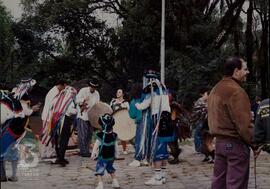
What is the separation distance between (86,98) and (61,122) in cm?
134

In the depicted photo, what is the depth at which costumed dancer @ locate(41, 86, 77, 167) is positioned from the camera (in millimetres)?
12047

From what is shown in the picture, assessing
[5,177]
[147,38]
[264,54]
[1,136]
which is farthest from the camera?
[264,54]

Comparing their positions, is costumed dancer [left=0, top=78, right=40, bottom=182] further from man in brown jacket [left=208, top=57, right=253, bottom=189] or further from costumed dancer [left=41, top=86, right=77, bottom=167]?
man in brown jacket [left=208, top=57, right=253, bottom=189]

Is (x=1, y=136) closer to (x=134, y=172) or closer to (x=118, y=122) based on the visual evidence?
(x=134, y=172)

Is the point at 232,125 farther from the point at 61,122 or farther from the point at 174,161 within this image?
the point at 61,122

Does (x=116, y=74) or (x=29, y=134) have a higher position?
(x=116, y=74)

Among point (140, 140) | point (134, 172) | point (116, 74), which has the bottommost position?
point (134, 172)

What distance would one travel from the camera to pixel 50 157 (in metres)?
13.1

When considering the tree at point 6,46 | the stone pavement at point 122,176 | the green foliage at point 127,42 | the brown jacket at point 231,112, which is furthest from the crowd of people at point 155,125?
the tree at point 6,46

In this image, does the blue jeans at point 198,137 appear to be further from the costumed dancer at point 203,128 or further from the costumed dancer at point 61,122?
the costumed dancer at point 61,122

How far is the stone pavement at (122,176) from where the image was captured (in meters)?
9.57

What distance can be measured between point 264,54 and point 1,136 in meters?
27.4

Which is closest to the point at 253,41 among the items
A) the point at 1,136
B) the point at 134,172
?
the point at 134,172
